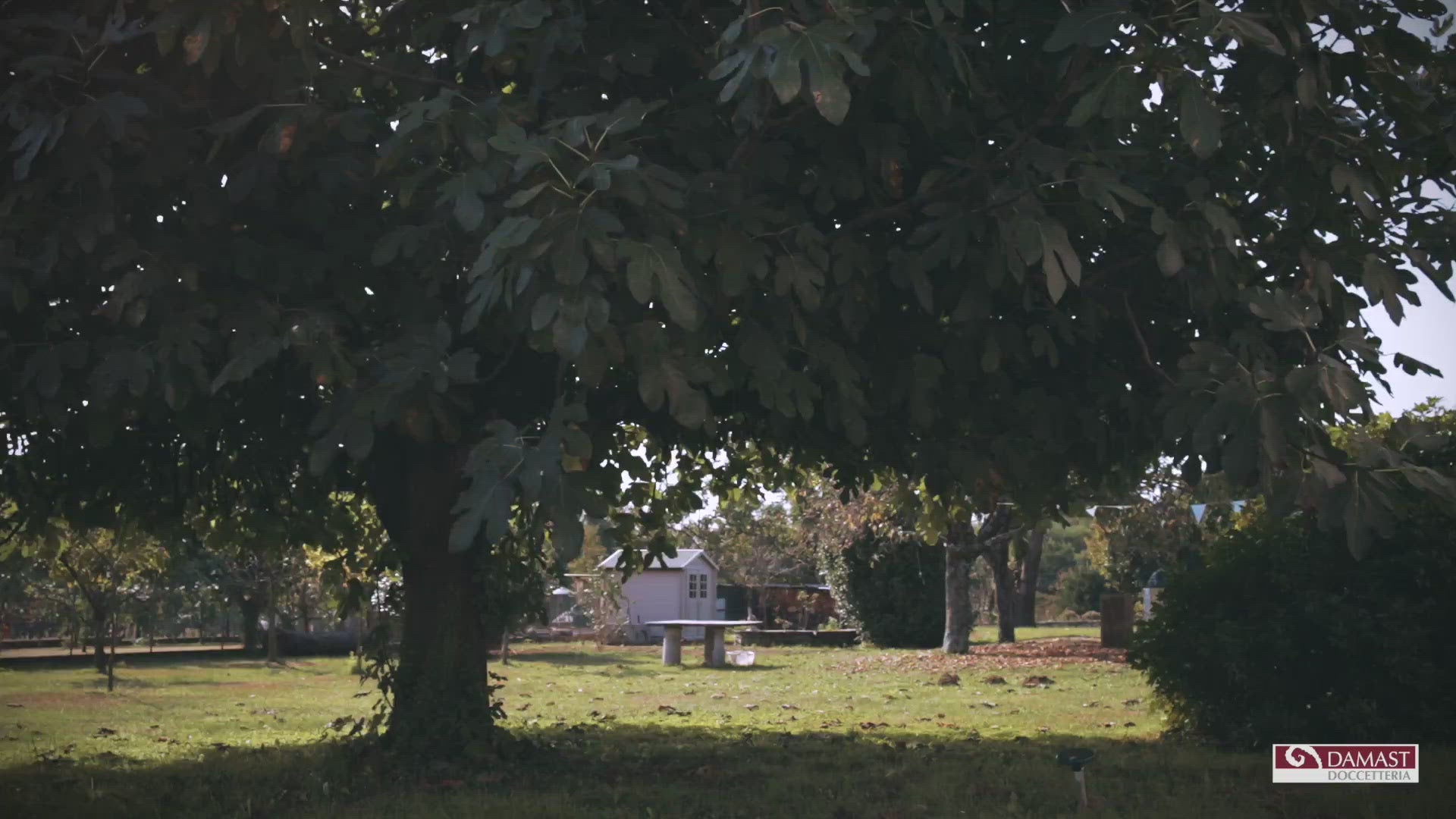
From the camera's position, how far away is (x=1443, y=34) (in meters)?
8.06

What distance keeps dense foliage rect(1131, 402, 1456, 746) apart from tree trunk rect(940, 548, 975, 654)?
16.0 meters

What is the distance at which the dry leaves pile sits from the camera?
22.8 m

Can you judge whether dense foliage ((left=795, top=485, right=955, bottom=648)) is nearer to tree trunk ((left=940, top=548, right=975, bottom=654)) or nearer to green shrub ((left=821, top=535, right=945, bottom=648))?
green shrub ((left=821, top=535, right=945, bottom=648))

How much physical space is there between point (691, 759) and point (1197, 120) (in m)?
6.71

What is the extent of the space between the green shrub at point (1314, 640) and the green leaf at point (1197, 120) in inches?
198

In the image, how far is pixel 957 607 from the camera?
27.1 metres

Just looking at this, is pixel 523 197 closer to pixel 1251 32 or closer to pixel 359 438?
pixel 359 438

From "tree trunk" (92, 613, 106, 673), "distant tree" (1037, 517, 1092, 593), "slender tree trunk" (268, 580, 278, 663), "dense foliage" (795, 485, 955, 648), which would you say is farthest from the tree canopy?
"distant tree" (1037, 517, 1092, 593)

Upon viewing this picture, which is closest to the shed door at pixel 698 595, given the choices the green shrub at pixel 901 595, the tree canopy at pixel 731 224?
the green shrub at pixel 901 595

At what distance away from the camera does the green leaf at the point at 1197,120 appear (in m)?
5.13

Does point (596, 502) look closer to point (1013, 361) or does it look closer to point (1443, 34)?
point (1013, 361)

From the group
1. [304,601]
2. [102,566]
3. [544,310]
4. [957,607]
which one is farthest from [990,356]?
[304,601]

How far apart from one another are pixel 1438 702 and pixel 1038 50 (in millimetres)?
6046

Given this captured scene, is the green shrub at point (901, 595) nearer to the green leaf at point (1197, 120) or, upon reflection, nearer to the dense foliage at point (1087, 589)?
the green leaf at point (1197, 120)
